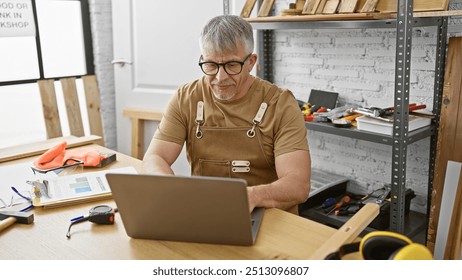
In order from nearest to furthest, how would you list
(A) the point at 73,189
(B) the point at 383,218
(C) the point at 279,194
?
(C) the point at 279,194 → (A) the point at 73,189 → (B) the point at 383,218

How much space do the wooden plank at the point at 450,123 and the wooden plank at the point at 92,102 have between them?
1891 millimetres

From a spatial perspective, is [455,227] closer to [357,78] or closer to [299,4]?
[357,78]

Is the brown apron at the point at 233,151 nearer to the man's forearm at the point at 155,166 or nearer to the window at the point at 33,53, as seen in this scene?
the man's forearm at the point at 155,166

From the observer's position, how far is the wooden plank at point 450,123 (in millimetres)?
2090

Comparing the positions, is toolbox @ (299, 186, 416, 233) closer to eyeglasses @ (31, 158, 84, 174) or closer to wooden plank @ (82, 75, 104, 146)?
eyeglasses @ (31, 158, 84, 174)

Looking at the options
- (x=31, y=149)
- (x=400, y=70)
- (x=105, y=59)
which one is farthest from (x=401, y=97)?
(x=105, y=59)

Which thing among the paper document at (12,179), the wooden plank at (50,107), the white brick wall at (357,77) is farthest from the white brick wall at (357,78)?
the paper document at (12,179)

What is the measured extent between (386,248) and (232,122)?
948 mm

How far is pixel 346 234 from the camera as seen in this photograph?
3.82 feet

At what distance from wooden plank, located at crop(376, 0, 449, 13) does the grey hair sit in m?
0.78

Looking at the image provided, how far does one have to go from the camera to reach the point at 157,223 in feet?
3.92

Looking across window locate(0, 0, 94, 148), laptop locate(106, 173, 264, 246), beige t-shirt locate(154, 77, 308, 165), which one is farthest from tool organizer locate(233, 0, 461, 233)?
window locate(0, 0, 94, 148)

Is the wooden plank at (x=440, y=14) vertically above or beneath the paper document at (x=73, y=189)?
above
